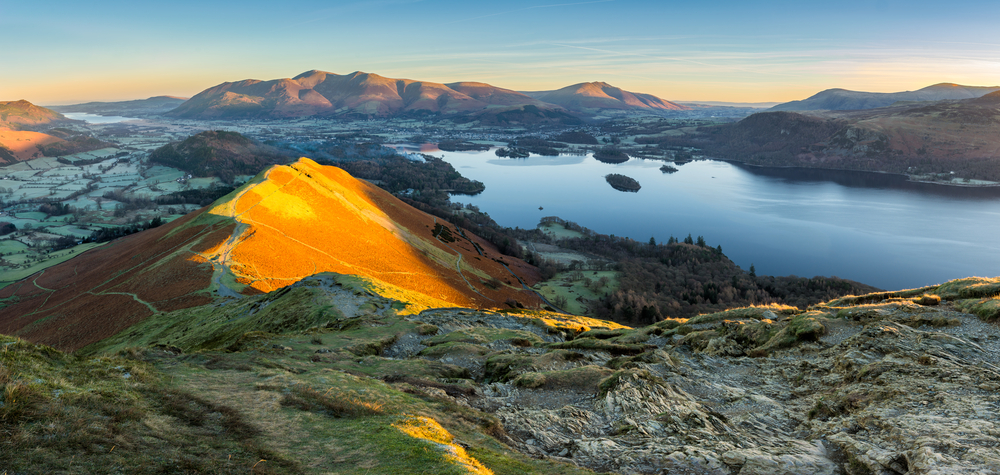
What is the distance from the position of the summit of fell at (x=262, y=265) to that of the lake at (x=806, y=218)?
61.6m

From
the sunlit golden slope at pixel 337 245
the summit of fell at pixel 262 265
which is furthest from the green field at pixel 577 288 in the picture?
the sunlit golden slope at pixel 337 245

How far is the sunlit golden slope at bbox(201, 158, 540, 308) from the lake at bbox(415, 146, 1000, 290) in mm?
58335

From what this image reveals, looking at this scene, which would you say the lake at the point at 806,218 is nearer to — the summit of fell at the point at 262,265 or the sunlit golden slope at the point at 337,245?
the sunlit golden slope at the point at 337,245

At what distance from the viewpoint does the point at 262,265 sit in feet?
163

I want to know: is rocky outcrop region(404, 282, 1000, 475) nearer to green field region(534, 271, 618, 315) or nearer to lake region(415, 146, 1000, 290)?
green field region(534, 271, 618, 315)

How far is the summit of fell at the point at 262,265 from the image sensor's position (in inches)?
1682

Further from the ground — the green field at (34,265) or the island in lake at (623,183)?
the island in lake at (623,183)

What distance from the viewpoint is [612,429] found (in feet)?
45.1

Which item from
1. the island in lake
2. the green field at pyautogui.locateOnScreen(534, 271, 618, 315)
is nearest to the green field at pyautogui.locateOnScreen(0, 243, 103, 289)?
the green field at pyautogui.locateOnScreen(534, 271, 618, 315)

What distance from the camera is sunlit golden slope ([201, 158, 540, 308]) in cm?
5112

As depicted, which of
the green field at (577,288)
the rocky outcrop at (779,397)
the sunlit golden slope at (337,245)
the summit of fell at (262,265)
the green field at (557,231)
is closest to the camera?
the rocky outcrop at (779,397)

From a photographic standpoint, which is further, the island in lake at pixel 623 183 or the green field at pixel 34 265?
the island in lake at pixel 623 183

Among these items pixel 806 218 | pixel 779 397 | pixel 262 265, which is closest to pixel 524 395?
pixel 779 397

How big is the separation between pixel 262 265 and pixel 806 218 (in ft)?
479
